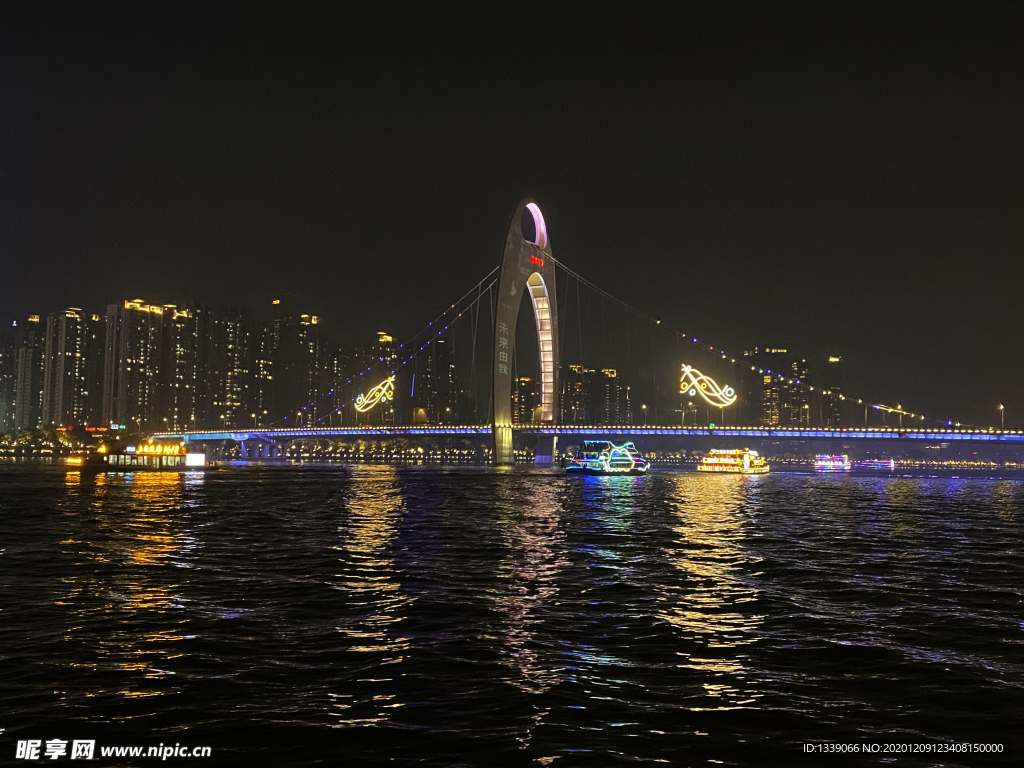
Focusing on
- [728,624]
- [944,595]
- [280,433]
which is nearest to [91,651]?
[728,624]

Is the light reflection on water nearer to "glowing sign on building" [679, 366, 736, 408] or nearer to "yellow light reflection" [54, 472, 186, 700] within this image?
"yellow light reflection" [54, 472, 186, 700]

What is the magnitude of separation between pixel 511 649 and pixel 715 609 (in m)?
4.41

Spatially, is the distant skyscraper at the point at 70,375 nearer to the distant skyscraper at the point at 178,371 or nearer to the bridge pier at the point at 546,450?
the distant skyscraper at the point at 178,371

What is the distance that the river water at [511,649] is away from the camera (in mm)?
7125

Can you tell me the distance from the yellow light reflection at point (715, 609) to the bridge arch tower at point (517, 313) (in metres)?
64.8

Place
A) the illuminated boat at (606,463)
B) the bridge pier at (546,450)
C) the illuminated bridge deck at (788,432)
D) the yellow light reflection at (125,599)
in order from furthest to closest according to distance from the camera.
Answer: the bridge pier at (546,450) < the illuminated boat at (606,463) < the illuminated bridge deck at (788,432) < the yellow light reflection at (125,599)

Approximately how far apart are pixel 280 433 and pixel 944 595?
111m

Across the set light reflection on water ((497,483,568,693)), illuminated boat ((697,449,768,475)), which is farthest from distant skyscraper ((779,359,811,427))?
light reflection on water ((497,483,568,693))

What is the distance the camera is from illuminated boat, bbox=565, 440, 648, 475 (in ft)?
308

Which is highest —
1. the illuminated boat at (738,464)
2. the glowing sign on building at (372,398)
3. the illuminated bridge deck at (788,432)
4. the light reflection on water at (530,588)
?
the glowing sign on building at (372,398)

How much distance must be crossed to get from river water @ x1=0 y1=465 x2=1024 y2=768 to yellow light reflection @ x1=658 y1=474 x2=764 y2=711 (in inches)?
2.5

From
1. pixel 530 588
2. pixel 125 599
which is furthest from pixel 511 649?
pixel 125 599

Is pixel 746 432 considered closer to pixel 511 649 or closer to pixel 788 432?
pixel 788 432

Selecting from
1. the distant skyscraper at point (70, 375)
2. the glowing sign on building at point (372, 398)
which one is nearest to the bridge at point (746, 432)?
the glowing sign on building at point (372, 398)
